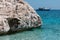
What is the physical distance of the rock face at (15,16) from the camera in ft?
58.6

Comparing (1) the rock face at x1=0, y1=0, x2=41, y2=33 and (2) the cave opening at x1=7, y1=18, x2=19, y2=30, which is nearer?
(1) the rock face at x1=0, y1=0, x2=41, y2=33

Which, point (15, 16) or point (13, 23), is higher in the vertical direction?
point (15, 16)

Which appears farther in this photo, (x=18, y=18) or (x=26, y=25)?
(x=26, y=25)

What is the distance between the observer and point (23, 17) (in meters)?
20.3

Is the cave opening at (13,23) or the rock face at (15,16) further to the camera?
the cave opening at (13,23)

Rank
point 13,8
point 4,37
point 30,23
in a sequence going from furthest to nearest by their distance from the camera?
point 30,23 < point 13,8 < point 4,37

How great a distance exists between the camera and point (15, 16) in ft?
62.4

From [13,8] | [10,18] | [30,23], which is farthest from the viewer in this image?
[30,23]

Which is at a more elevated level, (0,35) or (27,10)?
(27,10)

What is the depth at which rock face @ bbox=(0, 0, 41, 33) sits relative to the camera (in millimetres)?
17859

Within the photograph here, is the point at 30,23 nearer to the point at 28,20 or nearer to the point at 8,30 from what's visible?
the point at 28,20

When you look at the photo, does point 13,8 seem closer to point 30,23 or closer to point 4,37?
point 30,23

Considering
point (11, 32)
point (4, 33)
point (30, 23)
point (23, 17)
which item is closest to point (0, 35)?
Answer: point (4, 33)

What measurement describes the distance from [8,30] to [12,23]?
1168 millimetres
